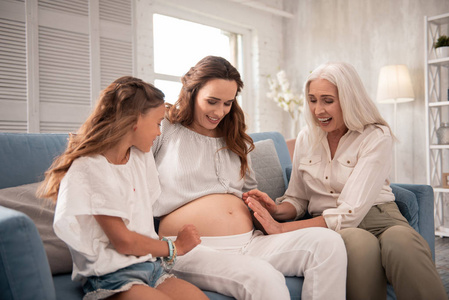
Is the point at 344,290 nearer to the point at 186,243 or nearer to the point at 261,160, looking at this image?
the point at 186,243

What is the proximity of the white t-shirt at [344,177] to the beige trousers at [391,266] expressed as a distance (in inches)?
4.3

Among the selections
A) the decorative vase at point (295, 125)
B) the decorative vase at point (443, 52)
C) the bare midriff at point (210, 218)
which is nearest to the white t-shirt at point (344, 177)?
the bare midriff at point (210, 218)

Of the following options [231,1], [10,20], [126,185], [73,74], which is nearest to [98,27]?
[73,74]

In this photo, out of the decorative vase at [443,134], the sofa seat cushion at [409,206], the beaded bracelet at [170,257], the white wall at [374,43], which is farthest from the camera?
the white wall at [374,43]

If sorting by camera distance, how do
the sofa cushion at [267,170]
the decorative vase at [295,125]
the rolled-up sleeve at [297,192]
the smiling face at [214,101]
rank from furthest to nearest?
the decorative vase at [295,125], the sofa cushion at [267,170], the rolled-up sleeve at [297,192], the smiling face at [214,101]

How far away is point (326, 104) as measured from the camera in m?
1.74

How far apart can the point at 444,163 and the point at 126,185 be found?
3904 millimetres

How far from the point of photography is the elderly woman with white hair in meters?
1.38

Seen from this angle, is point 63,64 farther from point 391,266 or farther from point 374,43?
point 374,43

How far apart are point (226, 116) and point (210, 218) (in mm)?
523

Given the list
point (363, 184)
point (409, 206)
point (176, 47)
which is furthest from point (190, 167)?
point (176, 47)

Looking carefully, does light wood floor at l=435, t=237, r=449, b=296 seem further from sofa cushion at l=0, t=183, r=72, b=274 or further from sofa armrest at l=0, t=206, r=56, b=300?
sofa armrest at l=0, t=206, r=56, b=300

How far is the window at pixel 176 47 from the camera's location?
4.48 metres

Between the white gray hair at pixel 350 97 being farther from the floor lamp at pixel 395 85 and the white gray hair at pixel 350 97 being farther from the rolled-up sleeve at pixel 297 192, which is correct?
the floor lamp at pixel 395 85
